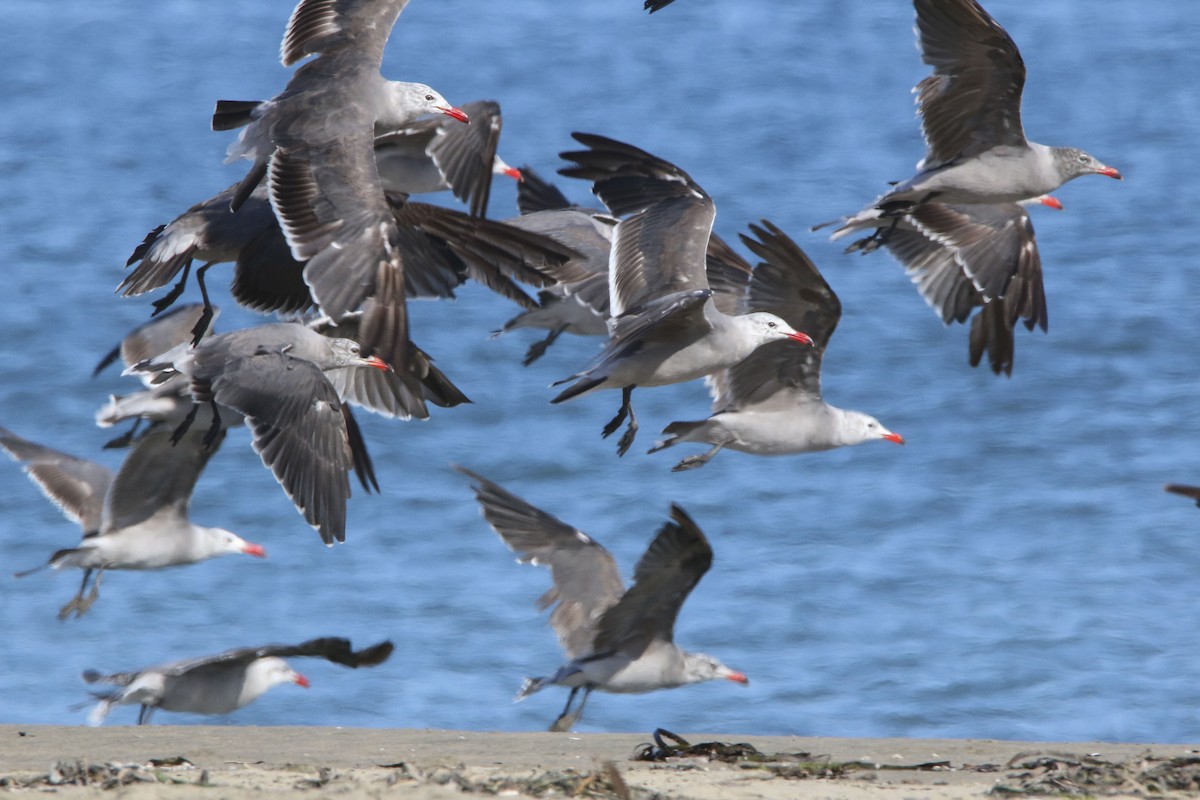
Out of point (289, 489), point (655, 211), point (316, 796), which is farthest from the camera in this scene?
point (655, 211)

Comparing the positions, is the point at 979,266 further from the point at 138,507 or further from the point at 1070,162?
the point at 138,507

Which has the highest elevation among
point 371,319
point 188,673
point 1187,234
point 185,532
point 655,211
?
point 1187,234

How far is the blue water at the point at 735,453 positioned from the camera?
10836 millimetres

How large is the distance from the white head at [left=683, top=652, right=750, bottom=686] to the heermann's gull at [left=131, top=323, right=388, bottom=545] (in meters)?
1.99

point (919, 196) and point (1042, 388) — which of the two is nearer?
A: point (919, 196)

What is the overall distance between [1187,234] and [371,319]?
1205cm

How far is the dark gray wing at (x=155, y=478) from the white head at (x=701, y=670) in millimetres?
2329

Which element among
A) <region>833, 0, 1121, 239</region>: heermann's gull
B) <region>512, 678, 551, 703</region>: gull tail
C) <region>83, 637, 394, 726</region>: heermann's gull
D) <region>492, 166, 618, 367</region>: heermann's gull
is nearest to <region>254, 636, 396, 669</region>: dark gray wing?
<region>83, 637, 394, 726</region>: heermann's gull

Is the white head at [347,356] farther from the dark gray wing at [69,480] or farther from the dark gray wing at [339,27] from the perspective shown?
the dark gray wing at [69,480]

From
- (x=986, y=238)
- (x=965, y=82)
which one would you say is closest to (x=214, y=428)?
(x=965, y=82)

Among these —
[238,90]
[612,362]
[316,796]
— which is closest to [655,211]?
[612,362]

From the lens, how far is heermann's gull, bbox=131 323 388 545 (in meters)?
7.25

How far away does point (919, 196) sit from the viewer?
9469 millimetres

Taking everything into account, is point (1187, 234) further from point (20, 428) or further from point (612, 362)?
point (612, 362)
